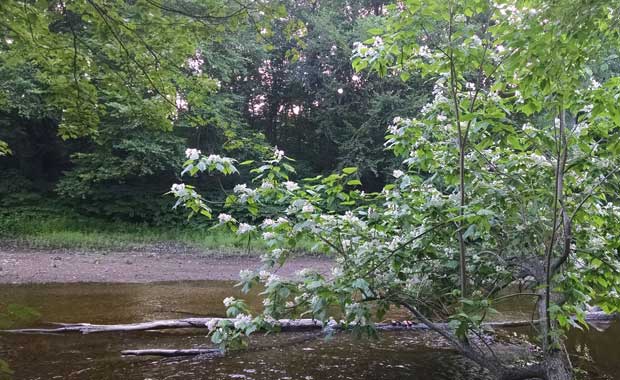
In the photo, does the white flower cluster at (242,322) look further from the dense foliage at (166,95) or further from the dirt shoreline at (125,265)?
the dirt shoreline at (125,265)

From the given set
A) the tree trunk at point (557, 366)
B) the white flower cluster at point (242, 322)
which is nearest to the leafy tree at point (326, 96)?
the tree trunk at point (557, 366)

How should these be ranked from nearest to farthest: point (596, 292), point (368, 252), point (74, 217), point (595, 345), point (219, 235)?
point (368, 252), point (596, 292), point (595, 345), point (219, 235), point (74, 217)

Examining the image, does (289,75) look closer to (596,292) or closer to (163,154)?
(163,154)

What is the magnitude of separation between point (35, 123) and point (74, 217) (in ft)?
13.2

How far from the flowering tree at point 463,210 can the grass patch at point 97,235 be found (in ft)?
25.3

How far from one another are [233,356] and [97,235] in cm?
1016

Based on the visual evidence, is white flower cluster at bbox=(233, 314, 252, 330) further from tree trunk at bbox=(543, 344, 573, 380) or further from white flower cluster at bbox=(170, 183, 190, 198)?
tree trunk at bbox=(543, 344, 573, 380)

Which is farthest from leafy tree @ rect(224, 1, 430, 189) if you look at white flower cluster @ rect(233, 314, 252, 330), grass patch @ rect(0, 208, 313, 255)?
white flower cluster @ rect(233, 314, 252, 330)

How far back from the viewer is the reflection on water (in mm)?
4695

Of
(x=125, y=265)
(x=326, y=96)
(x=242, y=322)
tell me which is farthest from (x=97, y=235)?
(x=242, y=322)

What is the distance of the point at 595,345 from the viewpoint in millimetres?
6254

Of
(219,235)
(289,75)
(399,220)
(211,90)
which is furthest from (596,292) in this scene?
(289,75)

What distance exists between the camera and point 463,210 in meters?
3.69

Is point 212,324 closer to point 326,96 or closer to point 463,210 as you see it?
point 463,210
